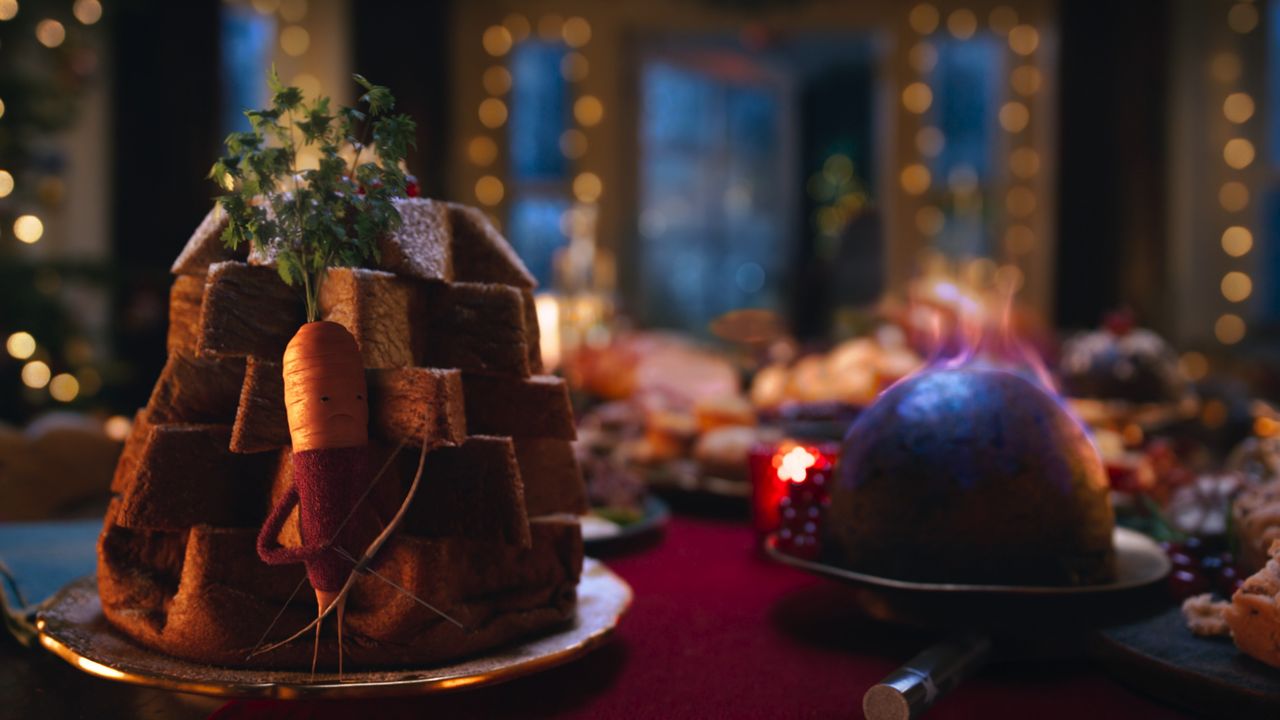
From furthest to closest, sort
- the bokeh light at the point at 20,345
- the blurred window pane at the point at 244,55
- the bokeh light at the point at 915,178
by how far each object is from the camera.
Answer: the bokeh light at the point at 915,178
the blurred window pane at the point at 244,55
the bokeh light at the point at 20,345

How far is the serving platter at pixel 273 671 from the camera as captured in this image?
39.0 inches

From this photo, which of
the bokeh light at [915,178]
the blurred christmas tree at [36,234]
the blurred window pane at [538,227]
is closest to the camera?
the blurred christmas tree at [36,234]

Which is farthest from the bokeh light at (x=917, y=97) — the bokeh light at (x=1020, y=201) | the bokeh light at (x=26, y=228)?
the bokeh light at (x=26, y=228)

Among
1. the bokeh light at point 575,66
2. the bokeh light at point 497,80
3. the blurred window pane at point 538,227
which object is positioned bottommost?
the blurred window pane at point 538,227

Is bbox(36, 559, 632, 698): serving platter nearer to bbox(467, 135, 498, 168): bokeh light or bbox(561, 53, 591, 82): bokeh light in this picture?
bbox(467, 135, 498, 168): bokeh light

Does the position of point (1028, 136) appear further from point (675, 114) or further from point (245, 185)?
point (245, 185)

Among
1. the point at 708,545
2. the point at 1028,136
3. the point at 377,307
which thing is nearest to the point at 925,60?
the point at 1028,136

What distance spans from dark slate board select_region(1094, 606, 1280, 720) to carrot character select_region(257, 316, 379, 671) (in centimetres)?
92

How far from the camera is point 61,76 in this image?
4582mm

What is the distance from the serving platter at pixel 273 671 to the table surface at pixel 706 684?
6 centimetres

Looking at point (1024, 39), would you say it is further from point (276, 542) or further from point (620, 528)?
point (276, 542)

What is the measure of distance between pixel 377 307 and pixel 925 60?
7121 millimetres

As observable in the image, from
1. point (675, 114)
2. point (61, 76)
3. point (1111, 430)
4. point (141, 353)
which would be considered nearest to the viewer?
point (1111, 430)

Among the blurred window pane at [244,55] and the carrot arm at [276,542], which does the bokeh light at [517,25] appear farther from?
the carrot arm at [276,542]
